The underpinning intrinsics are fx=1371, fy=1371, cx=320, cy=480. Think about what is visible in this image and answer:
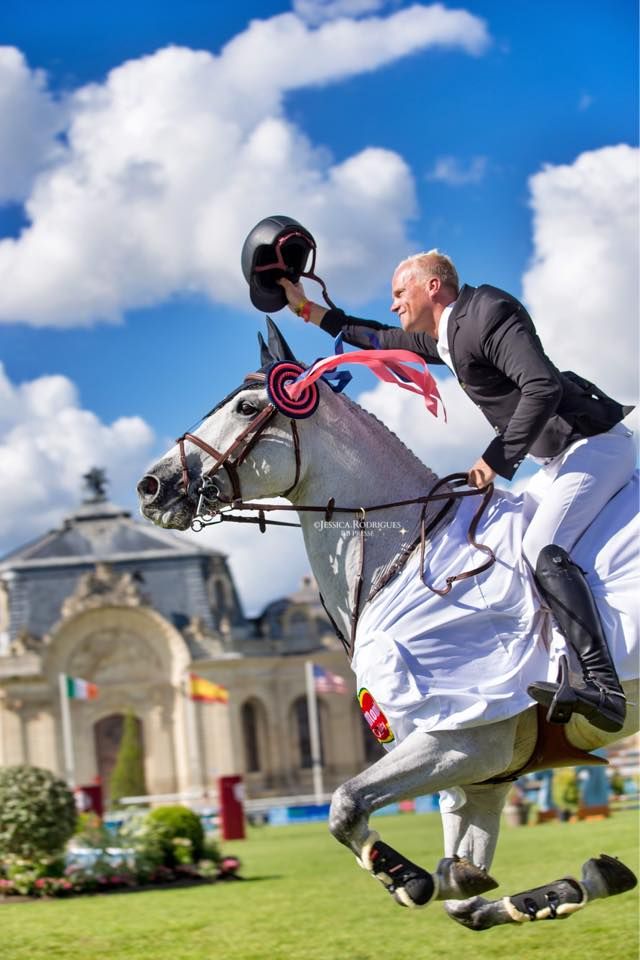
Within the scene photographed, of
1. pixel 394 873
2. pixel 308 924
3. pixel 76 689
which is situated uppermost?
pixel 76 689

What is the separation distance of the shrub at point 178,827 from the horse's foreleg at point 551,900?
1304 cm

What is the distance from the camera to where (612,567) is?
19.1 ft

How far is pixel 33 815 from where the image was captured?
1695cm

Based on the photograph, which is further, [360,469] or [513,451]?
[360,469]

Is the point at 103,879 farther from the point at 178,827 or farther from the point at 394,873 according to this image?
the point at 394,873

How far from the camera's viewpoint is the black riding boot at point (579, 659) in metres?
5.47

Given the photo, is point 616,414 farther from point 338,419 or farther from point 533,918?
point 533,918

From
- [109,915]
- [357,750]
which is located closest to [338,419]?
[109,915]

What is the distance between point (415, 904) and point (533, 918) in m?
0.68

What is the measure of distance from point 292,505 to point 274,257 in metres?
1.35

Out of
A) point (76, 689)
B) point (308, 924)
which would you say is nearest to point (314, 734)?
point (76, 689)

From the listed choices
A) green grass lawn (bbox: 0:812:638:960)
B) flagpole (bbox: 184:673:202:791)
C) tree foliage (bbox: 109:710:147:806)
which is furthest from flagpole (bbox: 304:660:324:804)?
green grass lawn (bbox: 0:812:638:960)

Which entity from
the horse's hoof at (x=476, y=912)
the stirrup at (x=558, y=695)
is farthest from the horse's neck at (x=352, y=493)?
the horse's hoof at (x=476, y=912)

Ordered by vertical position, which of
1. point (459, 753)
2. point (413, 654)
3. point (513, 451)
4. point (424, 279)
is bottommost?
point (459, 753)
